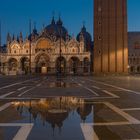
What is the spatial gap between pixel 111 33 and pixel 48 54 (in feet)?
133

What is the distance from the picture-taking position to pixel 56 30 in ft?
386

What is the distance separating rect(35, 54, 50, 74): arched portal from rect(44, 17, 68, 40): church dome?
7.82 m

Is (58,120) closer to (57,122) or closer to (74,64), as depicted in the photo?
(57,122)

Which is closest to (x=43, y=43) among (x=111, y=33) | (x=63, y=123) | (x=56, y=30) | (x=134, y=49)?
(x=56, y=30)

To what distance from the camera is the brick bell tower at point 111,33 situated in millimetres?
71000

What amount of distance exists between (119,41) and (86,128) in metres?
65.2

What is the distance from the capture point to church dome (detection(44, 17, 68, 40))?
11403cm

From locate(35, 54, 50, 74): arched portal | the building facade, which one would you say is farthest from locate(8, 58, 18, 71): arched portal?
the building facade

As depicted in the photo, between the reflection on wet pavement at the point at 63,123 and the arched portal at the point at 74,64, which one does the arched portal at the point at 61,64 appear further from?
the reflection on wet pavement at the point at 63,123

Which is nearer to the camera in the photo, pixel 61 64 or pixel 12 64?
pixel 61 64

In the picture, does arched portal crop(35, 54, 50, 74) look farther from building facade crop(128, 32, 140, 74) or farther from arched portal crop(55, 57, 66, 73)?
building facade crop(128, 32, 140, 74)

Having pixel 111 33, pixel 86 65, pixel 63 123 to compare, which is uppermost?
pixel 111 33

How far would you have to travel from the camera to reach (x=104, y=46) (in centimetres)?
7200

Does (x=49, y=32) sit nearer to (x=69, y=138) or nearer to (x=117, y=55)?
(x=117, y=55)
